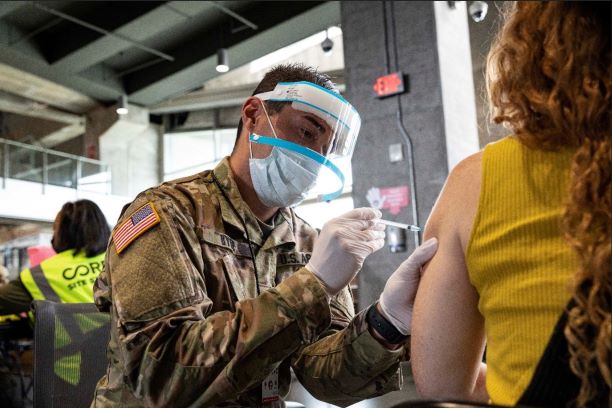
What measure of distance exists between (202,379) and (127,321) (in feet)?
0.62

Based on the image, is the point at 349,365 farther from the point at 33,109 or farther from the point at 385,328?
the point at 33,109

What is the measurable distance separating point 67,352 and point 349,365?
0.89 meters

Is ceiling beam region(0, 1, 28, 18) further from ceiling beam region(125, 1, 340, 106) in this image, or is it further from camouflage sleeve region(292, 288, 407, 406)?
camouflage sleeve region(292, 288, 407, 406)

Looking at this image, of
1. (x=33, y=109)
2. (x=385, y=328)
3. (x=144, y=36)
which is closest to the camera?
(x=385, y=328)

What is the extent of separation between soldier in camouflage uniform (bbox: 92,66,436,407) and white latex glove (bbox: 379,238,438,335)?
0.29ft

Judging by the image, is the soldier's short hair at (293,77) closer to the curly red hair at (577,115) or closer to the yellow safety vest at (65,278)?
the curly red hair at (577,115)

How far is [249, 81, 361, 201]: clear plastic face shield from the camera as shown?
1435mm

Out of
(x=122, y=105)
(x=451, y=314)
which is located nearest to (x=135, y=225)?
(x=451, y=314)

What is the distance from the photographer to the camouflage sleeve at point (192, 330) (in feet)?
3.45

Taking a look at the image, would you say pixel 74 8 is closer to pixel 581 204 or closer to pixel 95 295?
pixel 95 295

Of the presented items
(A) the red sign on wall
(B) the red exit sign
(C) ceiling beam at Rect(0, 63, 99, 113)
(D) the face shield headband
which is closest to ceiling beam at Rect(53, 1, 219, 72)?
(C) ceiling beam at Rect(0, 63, 99, 113)

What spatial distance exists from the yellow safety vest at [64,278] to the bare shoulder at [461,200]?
234cm

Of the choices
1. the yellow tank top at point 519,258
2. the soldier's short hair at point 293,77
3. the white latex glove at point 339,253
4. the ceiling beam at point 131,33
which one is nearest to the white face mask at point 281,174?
the soldier's short hair at point 293,77

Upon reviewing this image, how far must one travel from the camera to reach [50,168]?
9.91 meters
